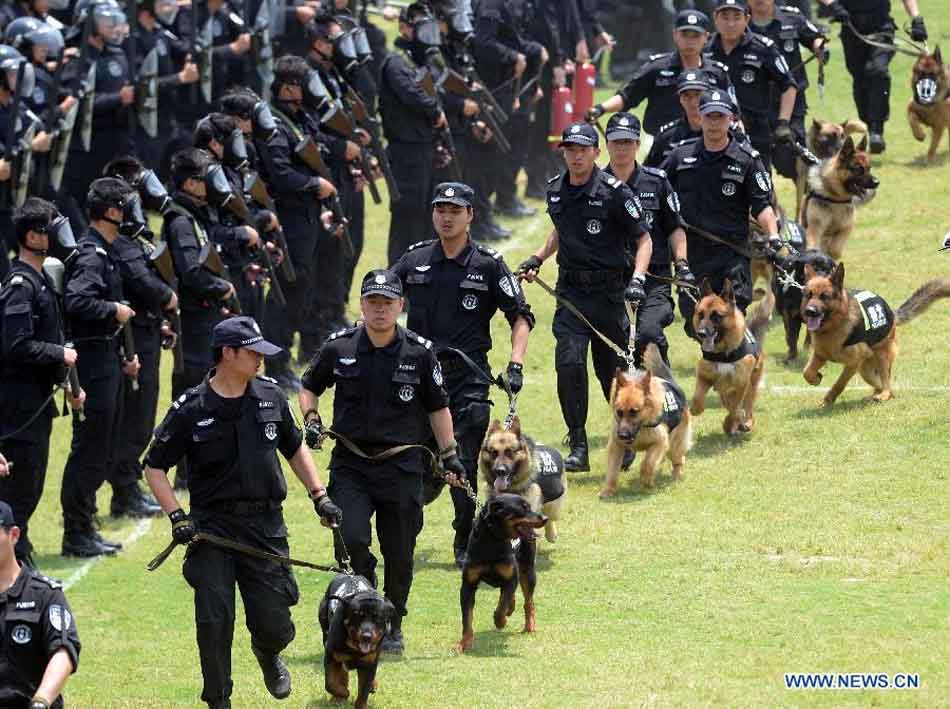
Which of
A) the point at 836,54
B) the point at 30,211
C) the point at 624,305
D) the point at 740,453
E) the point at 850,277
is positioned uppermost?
the point at 30,211

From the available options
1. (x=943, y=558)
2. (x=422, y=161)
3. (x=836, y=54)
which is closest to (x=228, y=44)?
(x=422, y=161)

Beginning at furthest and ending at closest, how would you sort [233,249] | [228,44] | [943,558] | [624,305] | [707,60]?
[228,44] < [707,60] < [233,249] < [624,305] < [943,558]

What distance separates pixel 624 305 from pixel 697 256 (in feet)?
4.07

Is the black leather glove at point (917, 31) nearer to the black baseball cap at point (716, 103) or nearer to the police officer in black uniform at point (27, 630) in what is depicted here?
the black baseball cap at point (716, 103)

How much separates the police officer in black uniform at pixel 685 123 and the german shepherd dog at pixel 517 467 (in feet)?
12.8

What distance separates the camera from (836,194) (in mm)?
17188

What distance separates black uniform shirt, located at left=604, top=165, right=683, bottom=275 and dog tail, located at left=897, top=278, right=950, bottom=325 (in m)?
2.16

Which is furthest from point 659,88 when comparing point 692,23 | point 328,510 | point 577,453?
point 328,510

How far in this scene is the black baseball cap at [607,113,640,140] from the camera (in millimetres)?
13164

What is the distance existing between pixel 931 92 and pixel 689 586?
11.5 meters

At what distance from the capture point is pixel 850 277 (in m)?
18.4

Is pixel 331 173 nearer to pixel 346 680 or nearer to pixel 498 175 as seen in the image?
pixel 498 175

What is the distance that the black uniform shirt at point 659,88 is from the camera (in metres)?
15.7

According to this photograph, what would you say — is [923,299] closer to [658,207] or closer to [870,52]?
[658,207]
